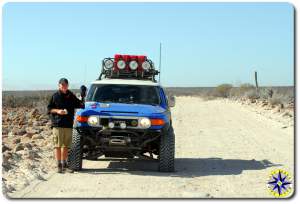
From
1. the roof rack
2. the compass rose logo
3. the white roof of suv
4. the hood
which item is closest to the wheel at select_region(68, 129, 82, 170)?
the hood

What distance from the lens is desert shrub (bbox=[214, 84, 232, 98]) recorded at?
70.9 m

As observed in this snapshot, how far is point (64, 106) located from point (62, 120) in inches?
11.0

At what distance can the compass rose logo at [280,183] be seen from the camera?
9305 mm

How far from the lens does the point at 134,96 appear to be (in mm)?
11844

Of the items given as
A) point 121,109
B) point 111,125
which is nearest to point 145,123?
point 121,109

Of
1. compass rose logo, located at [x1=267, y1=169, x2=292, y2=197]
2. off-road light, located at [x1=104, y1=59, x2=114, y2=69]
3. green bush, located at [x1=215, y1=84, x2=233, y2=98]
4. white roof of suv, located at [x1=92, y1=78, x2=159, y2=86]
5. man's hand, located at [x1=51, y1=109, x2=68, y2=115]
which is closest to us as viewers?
compass rose logo, located at [x1=267, y1=169, x2=292, y2=197]

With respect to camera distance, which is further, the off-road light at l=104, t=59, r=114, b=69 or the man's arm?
the off-road light at l=104, t=59, r=114, b=69

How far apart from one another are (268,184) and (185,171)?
207 cm

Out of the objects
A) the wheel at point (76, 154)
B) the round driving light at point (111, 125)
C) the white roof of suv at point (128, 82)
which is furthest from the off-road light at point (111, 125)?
the white roof of suv at point (128, 82)

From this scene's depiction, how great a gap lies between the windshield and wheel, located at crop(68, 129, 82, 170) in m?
1.05

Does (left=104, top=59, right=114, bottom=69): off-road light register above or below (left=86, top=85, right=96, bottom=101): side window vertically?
above

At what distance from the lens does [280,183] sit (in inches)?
398

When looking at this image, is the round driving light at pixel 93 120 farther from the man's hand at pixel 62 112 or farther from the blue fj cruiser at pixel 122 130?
the man's hand at pixel 62 112

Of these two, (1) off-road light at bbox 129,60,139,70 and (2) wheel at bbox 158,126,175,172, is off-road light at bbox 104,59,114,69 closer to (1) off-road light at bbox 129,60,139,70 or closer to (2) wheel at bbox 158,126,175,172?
(1) off-road light at bbox 129,60,139,70
